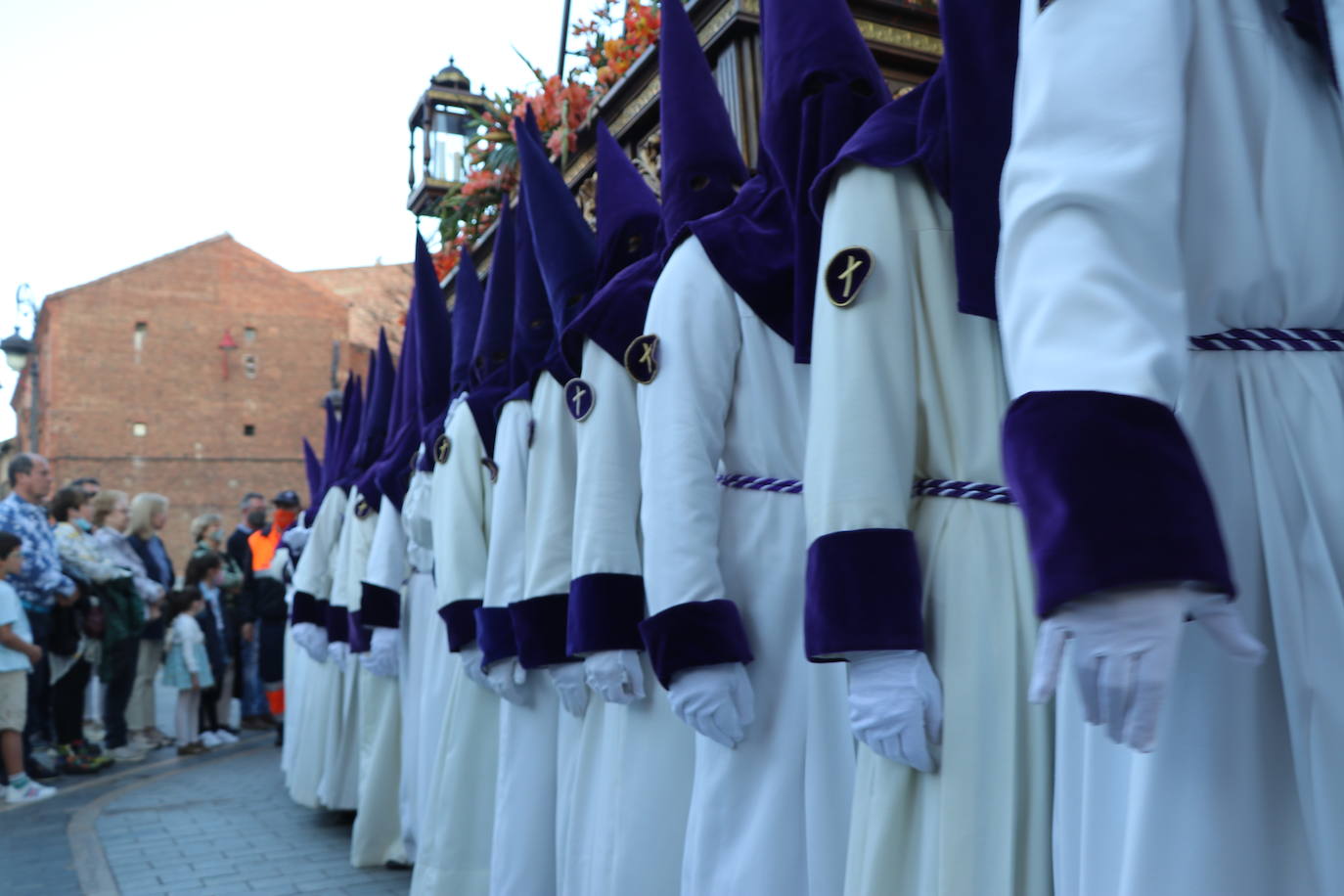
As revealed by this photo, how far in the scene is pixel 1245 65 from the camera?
1.51m


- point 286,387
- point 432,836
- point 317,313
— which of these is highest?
point 317,313

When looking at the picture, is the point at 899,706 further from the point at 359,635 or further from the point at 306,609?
the point at 306,609

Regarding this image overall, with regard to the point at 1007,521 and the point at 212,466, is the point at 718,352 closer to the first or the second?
the point at 1007,521

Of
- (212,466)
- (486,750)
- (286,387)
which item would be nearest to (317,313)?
(286,387)

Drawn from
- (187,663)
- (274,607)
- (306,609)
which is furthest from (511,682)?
(274,607)

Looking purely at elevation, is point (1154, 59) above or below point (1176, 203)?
above

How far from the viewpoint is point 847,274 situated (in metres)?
2.05

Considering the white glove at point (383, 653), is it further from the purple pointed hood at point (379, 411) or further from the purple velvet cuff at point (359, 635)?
the purple pointed hood at point (379, 411)

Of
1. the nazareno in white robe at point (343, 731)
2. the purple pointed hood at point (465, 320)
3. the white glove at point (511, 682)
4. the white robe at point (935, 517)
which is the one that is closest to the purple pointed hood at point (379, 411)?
the nazareno in white robe at point (343, 731)

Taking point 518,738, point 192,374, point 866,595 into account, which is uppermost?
point 192,374

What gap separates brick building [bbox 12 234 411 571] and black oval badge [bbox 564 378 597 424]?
3643cm

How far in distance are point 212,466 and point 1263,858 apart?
4230 cm

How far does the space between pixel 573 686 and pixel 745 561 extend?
1124 millimetres

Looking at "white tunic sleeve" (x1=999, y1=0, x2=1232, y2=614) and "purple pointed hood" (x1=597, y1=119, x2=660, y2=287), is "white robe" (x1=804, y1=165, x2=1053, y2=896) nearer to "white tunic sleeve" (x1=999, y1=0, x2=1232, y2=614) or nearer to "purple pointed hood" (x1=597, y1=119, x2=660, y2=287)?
"white tunic sleeve" (x1=999, y1=0, x2=1232, y2=614)
